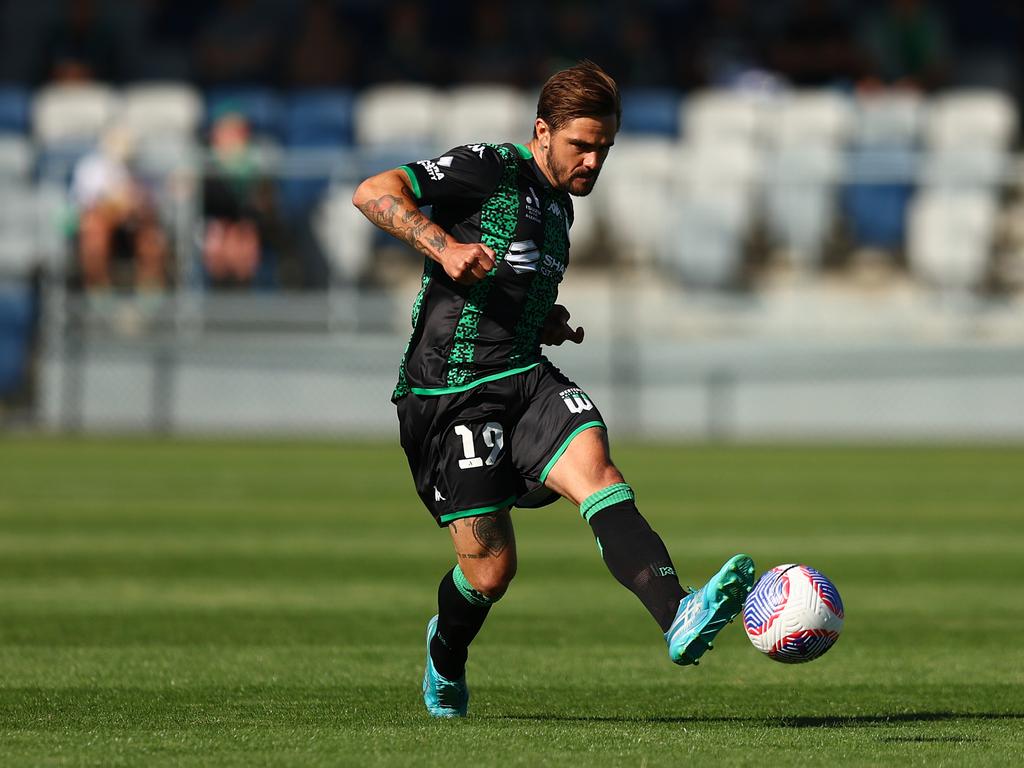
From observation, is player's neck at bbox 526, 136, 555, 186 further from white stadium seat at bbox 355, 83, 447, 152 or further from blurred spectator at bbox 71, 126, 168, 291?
white stadium seat at bbox 355, 83, 447, 152

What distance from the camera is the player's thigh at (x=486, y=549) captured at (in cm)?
640

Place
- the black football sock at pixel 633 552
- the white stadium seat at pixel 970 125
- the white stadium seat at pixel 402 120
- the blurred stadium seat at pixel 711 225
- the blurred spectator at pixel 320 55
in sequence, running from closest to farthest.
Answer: the black football sock at pixel 633 552 → the blurred stadium seat at pixel 711 225 → the white stadium seat at pixel 970 125 → the white stadium seat at pixel 402 120 → the blurred spectator at pixel 320 55

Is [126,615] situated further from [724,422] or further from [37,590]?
[724,422]

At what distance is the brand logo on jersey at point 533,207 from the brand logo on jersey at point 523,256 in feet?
0.27

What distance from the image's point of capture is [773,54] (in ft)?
84.3

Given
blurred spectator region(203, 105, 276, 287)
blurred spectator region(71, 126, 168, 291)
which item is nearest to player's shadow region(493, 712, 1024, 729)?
blurred spectator region(203, 105, 276, 287)

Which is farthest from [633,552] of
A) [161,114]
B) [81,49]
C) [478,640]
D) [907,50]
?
[81,49]

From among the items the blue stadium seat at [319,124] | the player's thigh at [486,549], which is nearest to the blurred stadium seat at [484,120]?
the blue stadium seat at [319,124]

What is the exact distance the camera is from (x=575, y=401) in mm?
6434

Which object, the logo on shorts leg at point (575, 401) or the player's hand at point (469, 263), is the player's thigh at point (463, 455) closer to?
the logo on shorts leg at point (575, 401)

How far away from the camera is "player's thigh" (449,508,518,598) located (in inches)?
252

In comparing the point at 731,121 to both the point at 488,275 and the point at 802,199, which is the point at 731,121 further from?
the point at 488,275

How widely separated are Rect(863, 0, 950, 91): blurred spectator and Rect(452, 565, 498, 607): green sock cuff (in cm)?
1885

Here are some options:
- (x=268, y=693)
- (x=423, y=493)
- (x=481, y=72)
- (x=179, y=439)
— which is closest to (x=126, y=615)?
(x=268, y=693)
